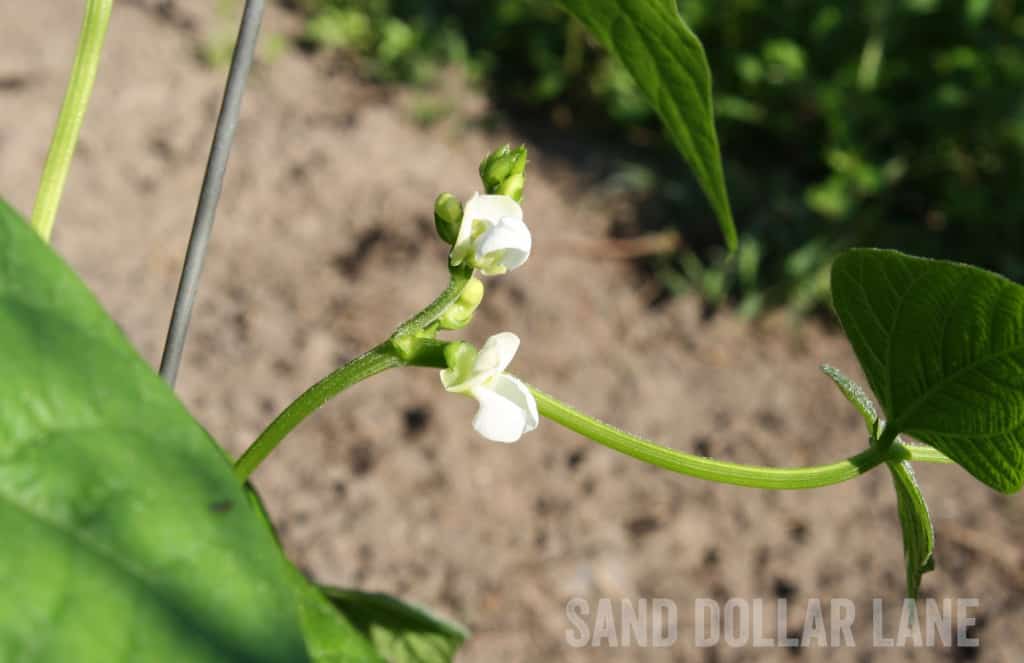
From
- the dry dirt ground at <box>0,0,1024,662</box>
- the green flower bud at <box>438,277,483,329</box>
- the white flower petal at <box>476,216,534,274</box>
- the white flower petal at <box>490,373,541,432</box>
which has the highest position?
the dry dirt ground at <box>0,0,1024,662</box>

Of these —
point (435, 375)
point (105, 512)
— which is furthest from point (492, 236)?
point (435, 375)

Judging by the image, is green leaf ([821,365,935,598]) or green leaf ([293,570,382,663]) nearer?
green leaf ([293,570,382,663])

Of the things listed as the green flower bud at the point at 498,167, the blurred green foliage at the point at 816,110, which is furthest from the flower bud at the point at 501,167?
the blurred green foliage at the point at 816,110

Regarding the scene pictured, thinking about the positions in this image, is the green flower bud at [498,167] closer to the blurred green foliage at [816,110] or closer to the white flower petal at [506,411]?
the white flower petal at [506,411]

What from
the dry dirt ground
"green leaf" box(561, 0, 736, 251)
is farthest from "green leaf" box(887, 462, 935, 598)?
the dry dirt ground

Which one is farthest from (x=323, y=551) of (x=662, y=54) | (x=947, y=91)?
(x=947, y=91)

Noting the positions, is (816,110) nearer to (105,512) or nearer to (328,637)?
(328,637)

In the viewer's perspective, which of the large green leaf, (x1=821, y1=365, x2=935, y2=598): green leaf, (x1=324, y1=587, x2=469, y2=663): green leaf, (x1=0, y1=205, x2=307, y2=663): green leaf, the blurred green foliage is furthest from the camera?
the blurred green foliage

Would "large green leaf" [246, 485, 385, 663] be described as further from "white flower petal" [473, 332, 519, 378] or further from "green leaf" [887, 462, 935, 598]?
"green leaf" [887, 462, 935, 598]

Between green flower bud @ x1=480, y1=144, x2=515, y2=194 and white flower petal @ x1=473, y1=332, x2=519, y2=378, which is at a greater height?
green flower bud @ x1=480, y1=144, x2=515, y2=194
